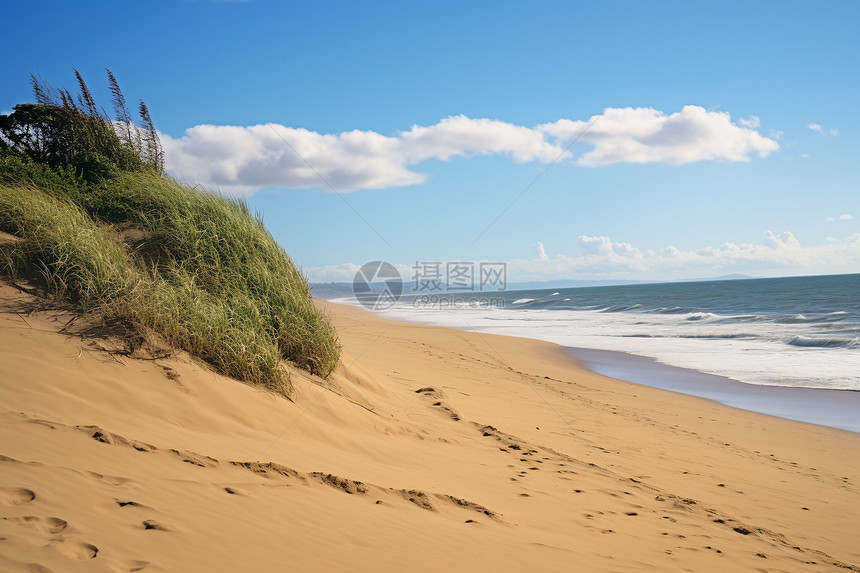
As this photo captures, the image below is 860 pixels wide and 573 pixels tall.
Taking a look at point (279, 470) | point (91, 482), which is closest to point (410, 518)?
point (279, 470)

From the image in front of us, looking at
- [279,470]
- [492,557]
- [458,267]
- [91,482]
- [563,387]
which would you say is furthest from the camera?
[458,267]

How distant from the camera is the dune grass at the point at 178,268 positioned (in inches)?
213

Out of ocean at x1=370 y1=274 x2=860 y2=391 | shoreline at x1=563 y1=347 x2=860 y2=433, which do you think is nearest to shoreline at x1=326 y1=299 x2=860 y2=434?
shoreline at x1=563 y1=347 x2=860 y2=433

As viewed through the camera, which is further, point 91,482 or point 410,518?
point 410,518

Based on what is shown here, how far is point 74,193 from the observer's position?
7586 millimetres

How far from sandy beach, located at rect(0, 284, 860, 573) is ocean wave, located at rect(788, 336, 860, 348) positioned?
10962 millimetres

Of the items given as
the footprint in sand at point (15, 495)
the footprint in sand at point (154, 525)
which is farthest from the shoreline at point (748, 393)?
the footprint in sand at point (15, 495)

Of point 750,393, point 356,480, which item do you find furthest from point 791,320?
point 356,480

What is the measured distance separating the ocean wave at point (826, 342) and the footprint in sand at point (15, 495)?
1986cm

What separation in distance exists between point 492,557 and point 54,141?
399 inches

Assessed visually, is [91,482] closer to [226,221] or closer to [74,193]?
[226,221]

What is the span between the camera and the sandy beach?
273 centimetres

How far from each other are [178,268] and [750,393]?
1072 centimetres

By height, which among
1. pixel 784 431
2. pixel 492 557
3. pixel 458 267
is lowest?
pixel 784 431
